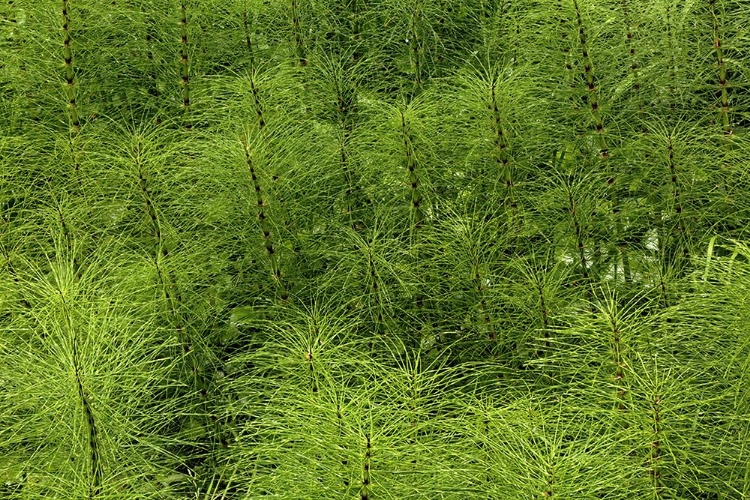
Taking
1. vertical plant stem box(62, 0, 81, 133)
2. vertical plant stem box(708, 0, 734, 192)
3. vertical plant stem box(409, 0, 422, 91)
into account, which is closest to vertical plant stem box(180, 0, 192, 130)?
vertical plant stem box(62, 0, 81, 133)

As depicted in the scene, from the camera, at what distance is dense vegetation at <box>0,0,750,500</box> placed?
189 cm

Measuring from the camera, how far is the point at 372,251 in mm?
2316

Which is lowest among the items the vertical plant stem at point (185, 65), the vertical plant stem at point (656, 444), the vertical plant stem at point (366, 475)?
the vertical plant stem at point (656, 444)

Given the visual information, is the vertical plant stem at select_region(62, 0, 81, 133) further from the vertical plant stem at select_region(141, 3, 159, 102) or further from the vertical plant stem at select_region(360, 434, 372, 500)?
the vertical plant stem at select_region(360, 434, 372, 500)

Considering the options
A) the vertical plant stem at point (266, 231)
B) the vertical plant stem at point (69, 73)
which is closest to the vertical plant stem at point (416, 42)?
the vertical plant stem at point (266, 231)

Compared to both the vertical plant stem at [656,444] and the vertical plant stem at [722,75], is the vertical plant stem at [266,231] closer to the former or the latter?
the vertical plant stem at [656,444]

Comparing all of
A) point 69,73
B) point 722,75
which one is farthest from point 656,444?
point 69,73

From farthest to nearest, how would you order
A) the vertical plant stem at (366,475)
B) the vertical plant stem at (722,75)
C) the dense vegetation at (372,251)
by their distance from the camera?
the vertical plant stem at (722,75), the dense vegetation at (372,251), the vertical plant stem at (366,475)

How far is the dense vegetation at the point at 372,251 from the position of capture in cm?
189

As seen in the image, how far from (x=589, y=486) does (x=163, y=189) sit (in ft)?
4.28

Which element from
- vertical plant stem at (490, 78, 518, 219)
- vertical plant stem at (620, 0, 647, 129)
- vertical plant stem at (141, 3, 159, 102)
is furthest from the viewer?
vertical plant stem at (141, 3, 159, 102)

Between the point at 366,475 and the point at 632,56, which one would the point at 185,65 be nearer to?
the point at 632,56

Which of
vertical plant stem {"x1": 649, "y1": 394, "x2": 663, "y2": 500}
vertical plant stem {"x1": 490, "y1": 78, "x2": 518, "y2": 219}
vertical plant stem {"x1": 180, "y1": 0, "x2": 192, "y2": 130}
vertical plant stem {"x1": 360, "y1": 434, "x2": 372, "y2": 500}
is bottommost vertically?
vertical plant stem {"x1": 649, "y1": 394, "x2": 663, "y2": 500}

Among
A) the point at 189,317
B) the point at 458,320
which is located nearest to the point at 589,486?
the point at 458,320
